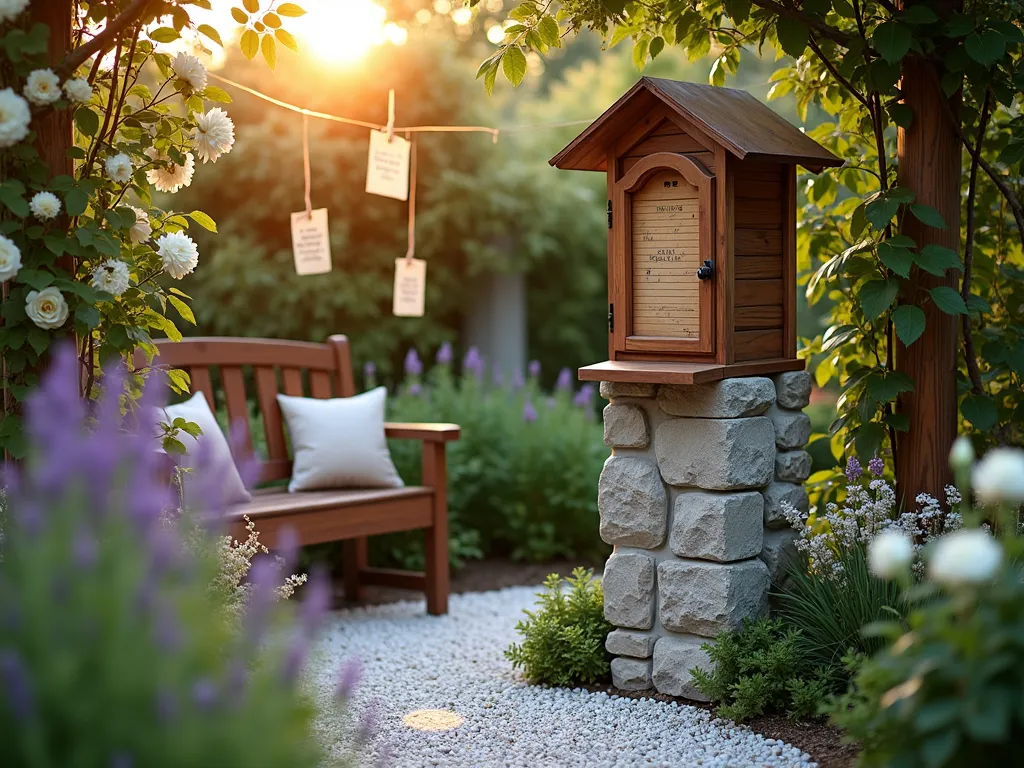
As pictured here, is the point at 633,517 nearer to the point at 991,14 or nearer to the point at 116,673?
the point at 991,14

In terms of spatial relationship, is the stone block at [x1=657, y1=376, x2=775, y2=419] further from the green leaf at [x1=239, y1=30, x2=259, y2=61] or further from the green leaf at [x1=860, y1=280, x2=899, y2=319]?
the green leaf at [x1=239, y1=30, x2=259, y2=61]

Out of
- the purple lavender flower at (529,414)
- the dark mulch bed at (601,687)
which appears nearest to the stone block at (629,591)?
the dark mulch bed at (601,687)

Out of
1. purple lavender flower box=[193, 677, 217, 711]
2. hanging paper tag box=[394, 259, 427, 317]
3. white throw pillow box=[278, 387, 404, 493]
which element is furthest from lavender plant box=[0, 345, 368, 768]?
hanging paper tag box=[394, 259, 427, 317]

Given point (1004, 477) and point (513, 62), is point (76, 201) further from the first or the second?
point (1004, 477)

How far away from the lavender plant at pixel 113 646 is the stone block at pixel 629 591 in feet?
5.89

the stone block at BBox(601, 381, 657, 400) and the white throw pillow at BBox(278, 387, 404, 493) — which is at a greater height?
the stone block at BBox(601, 381, 657, 400)

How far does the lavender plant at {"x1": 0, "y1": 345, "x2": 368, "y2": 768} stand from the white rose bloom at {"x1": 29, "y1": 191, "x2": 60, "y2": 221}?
981mm

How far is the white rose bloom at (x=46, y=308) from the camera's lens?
2.51 m

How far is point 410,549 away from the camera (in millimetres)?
5223

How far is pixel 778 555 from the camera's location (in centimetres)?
332

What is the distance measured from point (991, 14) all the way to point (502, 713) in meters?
2.47

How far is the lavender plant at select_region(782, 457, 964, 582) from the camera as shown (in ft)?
10.3

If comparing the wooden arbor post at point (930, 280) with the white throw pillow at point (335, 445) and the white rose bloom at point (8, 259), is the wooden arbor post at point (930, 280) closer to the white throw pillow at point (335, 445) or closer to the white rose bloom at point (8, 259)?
the white throw pillow at point (335, 445)

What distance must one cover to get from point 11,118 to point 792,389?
2291mm
